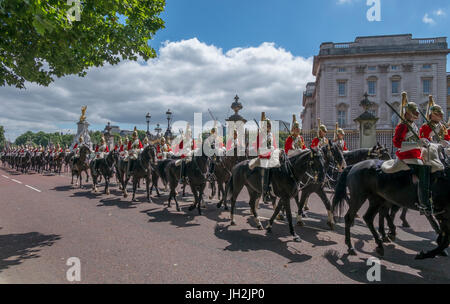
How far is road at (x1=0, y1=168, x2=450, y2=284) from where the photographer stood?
4742 millimetres

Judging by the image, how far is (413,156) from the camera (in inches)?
208

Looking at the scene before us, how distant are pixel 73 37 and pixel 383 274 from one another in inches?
299

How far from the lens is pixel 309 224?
832cm

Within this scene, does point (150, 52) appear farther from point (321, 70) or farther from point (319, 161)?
point (321, 70)

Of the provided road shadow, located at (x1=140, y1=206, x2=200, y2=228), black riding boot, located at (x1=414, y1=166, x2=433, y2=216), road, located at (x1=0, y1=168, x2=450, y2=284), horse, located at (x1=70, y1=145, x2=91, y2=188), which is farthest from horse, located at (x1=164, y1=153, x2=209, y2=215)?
horse, located at (x1=70, y1=145, x2=91, y2=188)

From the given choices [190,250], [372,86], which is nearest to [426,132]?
[190,250]

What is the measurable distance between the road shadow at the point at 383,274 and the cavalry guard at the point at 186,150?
634 cm

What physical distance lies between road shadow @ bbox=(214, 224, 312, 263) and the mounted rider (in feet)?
7.81

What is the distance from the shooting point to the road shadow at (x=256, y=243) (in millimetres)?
5738

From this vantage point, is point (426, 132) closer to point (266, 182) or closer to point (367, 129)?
point (266, 182)

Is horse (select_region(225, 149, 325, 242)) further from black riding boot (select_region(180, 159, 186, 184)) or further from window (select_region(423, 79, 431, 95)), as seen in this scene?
window (select_region(423, 79, 431, 95))

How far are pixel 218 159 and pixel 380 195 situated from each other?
19.8 feet

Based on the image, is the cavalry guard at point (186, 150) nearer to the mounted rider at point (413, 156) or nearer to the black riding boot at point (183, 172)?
the black riding boot at point (183, 172)
